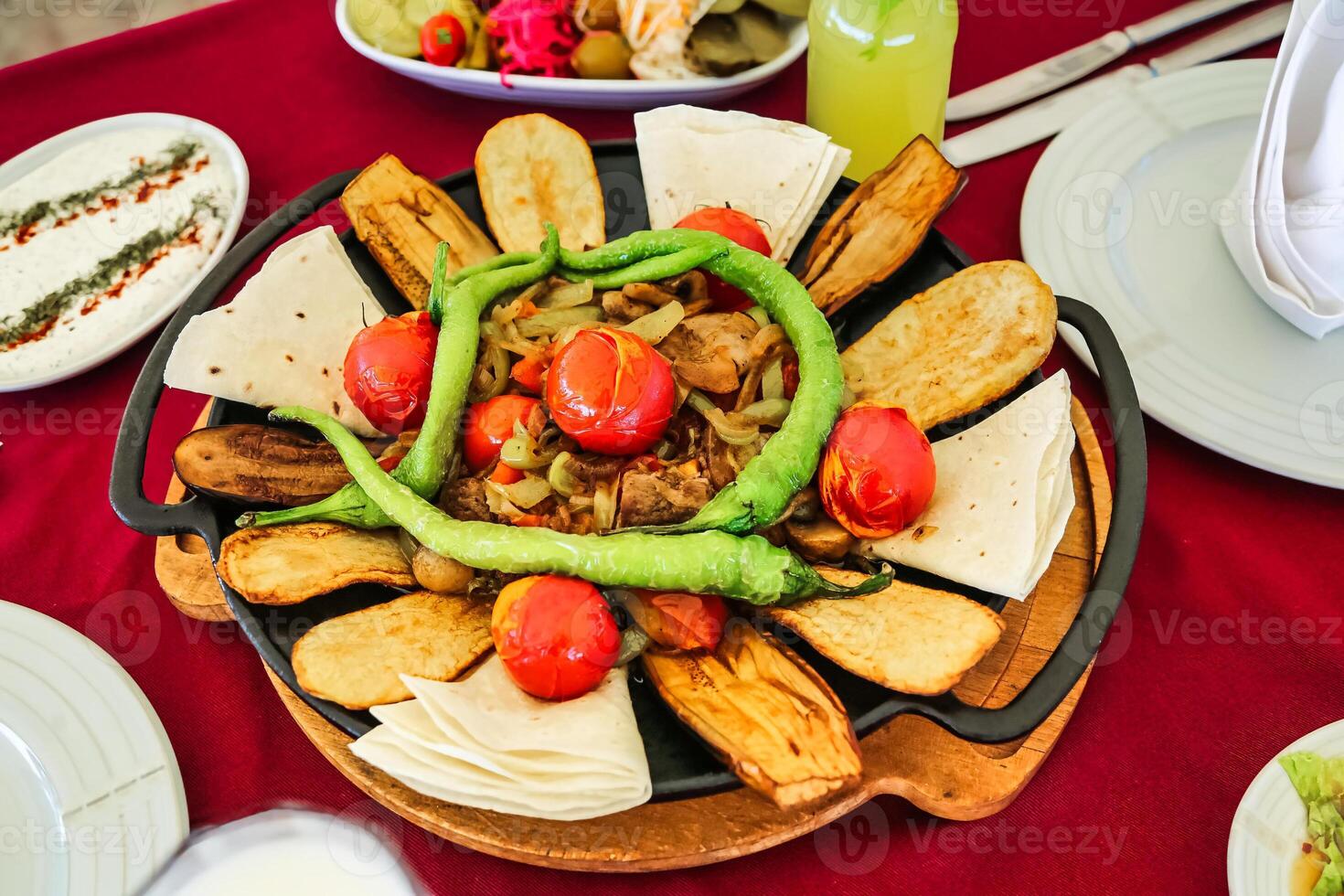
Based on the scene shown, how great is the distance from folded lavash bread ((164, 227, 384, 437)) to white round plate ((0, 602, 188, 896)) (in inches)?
23.3

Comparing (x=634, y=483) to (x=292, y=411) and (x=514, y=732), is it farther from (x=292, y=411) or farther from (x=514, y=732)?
(x=292, y=411)

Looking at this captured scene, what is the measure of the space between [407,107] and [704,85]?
1.01m

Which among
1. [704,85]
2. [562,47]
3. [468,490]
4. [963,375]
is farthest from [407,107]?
[963,375]

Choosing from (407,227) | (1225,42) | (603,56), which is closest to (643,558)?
(407,227)

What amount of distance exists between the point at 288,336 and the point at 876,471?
1.26m

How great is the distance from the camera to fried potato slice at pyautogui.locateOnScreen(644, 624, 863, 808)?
1.39 m

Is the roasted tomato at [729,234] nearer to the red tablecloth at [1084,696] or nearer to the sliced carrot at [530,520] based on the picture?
the sliced carrot at [530,520]

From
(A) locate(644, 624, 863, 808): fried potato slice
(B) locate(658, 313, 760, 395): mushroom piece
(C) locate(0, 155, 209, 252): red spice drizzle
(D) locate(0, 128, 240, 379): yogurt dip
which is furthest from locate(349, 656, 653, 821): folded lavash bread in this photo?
(C) locate(0, 155, 209, 252): red spice drizzle

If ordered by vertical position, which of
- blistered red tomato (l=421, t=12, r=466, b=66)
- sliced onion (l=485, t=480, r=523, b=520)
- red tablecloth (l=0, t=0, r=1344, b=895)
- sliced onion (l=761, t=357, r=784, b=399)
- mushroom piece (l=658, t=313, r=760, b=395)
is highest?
blistered red tomato (l=421, t=12, r=466, b=66)

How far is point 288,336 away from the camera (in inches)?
80.7

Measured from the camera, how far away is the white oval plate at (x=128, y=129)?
2.39m

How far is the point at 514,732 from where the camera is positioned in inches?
58.2

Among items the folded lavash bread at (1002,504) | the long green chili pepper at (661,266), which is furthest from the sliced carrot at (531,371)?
the folded lavash bread at (1002,504)

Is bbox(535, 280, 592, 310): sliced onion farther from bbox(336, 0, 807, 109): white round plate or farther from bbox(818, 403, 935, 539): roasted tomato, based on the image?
bbox(336, 0, 807, 109): white round plate
